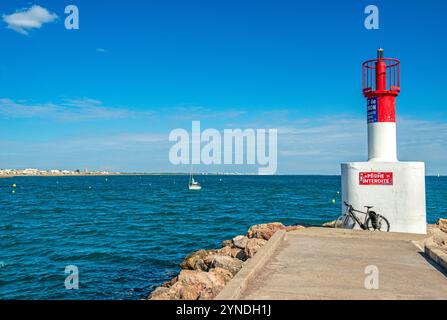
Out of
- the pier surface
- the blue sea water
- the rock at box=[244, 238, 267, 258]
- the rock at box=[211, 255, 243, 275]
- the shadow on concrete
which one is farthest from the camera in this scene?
the blue sea water

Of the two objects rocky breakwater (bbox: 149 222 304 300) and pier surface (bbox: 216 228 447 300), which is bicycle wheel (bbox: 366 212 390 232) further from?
rocky breakwater (bbox: 149 222 304 300)

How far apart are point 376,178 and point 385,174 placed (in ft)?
1.01

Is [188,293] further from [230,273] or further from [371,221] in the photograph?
[371,221]

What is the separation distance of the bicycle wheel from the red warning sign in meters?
1.09

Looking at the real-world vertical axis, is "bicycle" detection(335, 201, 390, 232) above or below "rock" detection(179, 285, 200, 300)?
above

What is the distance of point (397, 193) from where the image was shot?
12.5m

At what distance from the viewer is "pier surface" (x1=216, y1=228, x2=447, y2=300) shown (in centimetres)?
603

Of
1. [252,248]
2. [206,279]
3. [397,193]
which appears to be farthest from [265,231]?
[206,279]

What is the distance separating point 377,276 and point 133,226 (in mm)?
24858

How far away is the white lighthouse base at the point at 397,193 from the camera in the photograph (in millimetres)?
12328

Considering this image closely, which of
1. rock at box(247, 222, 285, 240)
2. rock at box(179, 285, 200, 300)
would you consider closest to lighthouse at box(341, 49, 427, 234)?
rock at box(247, 222, 285, 240)

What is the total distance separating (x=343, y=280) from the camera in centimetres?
677

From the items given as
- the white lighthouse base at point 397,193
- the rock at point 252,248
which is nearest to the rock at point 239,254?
the rock at point 252,248
